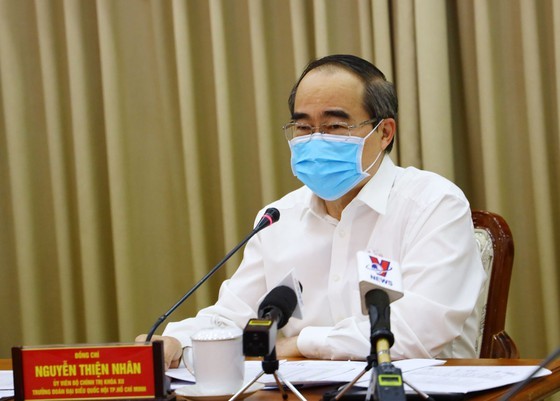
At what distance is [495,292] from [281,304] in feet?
3.68

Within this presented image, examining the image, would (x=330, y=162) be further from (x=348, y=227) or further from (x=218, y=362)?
(x=218, y=362)

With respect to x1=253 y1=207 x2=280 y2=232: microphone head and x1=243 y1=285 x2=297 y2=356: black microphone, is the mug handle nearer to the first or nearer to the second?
x1=253 y1=207 x2=280 y2=232: microphone head

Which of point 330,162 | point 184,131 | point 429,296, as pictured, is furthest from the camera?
point 184,131

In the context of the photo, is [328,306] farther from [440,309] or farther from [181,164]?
[181,164]

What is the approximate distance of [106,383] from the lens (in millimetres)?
1476

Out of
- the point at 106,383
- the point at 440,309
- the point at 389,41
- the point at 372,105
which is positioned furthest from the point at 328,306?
the point at 389,41

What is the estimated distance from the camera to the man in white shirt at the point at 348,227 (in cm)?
218

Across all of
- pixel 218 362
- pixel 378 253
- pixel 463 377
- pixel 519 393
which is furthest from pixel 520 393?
pixel 378 253

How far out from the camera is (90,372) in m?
1.48

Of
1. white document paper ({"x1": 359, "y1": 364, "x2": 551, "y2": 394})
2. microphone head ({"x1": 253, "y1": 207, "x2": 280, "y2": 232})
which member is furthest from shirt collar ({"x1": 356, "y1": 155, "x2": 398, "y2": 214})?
white document paper ({"x1": 359, "y1": 364, "x2": 551, "y2": 394})

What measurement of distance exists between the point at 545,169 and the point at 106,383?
6.91ft

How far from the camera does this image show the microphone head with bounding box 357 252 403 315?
1.27 metres

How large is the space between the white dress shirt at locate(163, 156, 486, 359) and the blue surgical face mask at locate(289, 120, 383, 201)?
2.5 inches

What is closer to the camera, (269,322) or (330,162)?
(269,322)
